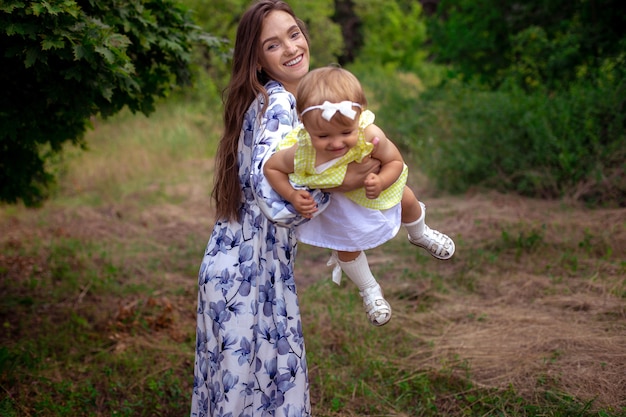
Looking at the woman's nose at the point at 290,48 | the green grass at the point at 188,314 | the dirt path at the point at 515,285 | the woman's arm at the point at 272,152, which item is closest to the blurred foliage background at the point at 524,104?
the dirt path at the point at 515,285

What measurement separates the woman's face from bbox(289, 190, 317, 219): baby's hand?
613 millimetres

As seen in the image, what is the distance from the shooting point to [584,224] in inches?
231

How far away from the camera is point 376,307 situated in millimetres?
2758

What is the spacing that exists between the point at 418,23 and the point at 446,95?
35.9 ft

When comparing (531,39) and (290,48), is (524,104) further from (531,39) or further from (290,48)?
(290,48)

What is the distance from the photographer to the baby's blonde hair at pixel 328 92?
218 cm

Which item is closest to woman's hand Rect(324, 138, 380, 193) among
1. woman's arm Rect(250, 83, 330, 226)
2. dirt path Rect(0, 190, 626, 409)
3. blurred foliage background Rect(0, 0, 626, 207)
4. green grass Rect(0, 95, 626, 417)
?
woman's arm Rect(250, 83, 330, 226)

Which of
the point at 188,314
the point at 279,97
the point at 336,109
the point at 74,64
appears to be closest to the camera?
the point at 336,109

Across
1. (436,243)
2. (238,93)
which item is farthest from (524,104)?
(238,93)

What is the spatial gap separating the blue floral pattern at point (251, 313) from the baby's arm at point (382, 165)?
59 centimetres

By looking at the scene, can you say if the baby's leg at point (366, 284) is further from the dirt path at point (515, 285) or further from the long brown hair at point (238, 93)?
the dirt path at point (515, 285)

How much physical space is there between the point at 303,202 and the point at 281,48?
2.42 ft

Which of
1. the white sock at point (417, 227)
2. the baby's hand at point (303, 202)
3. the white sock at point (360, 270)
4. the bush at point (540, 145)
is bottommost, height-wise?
the bush at point (540, 145)

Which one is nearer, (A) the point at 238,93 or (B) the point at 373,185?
(B) the point at 373,185
